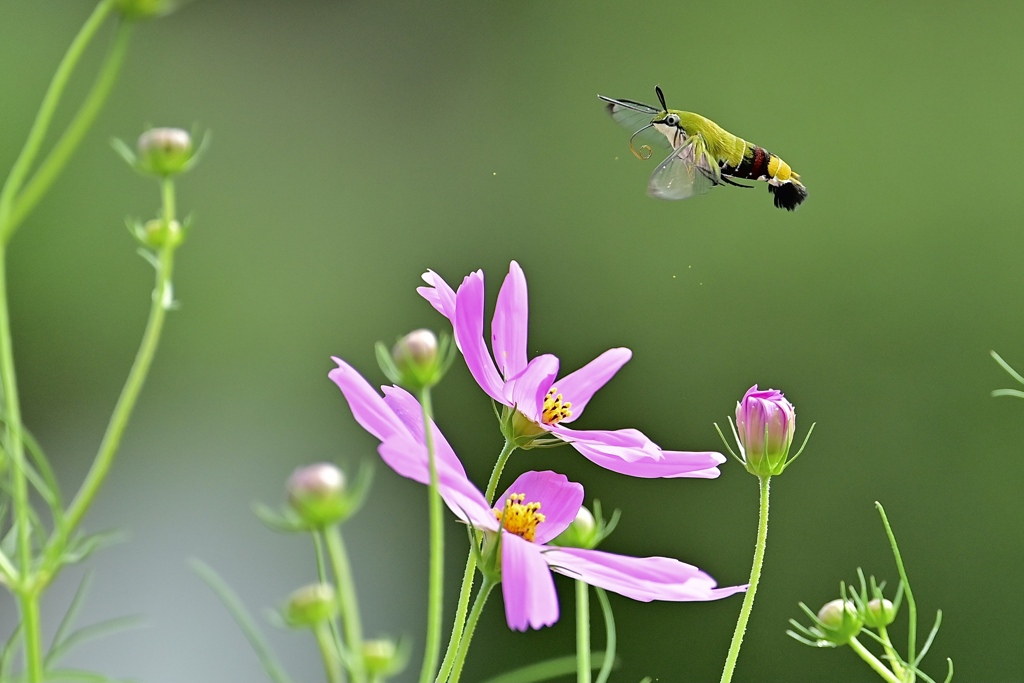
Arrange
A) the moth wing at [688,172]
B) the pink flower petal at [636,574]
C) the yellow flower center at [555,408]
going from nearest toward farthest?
1. the pink flower petal at [636,574]
2. the yellow flower center at [555,408]
3. the moth wing at [688,172]

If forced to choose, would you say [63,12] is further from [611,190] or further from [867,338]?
[867,338]

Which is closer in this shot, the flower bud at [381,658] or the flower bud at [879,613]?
the flower bud at [381,658]

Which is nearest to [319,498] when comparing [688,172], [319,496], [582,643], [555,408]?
[319,496]

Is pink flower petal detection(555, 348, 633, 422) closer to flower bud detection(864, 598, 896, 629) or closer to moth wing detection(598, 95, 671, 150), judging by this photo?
flower bud detection(864, 598, 896, 629)

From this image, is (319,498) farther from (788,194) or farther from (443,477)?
(788,194)

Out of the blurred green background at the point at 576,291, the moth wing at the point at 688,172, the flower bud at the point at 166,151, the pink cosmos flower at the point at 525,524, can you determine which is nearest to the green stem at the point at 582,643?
the pink cosmos flower at the point at 525,524

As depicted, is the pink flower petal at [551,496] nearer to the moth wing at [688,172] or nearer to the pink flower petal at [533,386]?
the pink flower petal at [533,386]

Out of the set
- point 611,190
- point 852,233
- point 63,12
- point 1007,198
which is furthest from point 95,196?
point 1007,198

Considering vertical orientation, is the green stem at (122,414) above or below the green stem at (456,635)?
above
